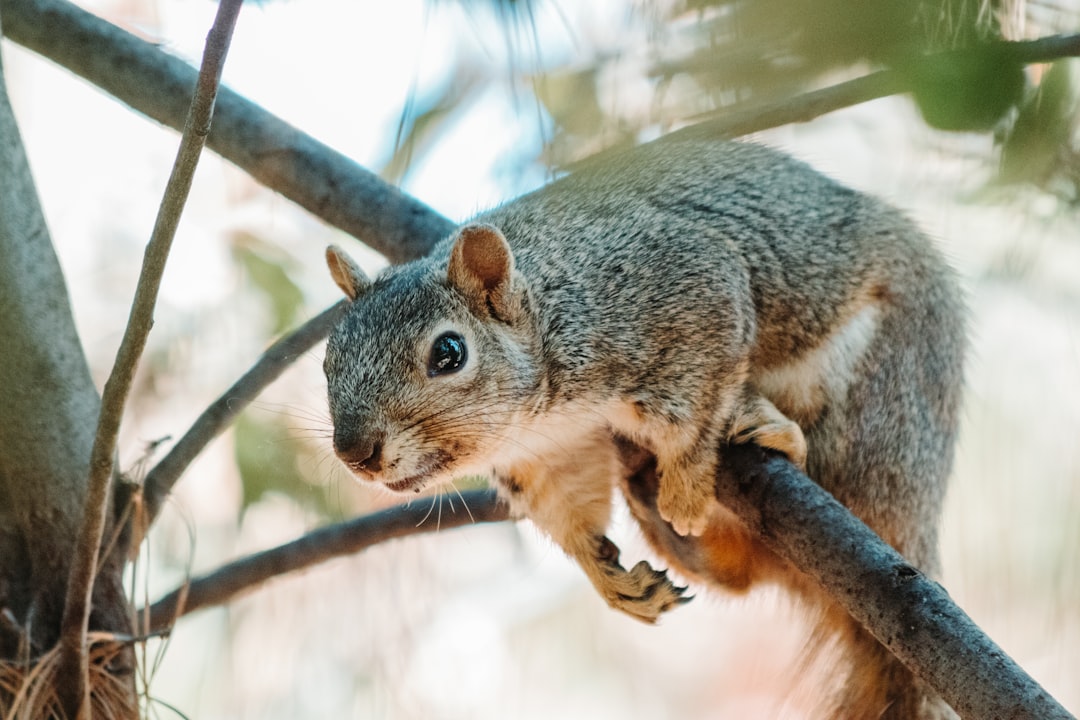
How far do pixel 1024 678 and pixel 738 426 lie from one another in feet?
3.26

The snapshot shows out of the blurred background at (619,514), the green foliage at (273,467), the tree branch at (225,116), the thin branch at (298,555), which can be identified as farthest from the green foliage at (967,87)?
the green foliage at (273,467)

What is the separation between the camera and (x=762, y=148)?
2934mm

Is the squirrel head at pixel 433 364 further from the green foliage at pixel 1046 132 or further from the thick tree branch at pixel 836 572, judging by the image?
the green foliage at pixel 1046 132

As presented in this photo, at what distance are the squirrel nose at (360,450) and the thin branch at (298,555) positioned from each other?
61 centimetres

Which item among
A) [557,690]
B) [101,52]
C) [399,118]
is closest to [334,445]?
[399,118]

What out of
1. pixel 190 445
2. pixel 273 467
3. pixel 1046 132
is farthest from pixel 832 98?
pixel 273 467

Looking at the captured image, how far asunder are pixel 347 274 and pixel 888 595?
1.33 m

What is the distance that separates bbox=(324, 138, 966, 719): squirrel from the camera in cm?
228

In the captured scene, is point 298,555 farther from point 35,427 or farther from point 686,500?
point 686,500

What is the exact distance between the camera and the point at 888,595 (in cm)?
173

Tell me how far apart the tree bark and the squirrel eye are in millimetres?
700

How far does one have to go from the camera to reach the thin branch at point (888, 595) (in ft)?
4.95

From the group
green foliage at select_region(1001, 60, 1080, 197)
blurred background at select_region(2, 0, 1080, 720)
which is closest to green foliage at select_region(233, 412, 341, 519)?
blurred background at select_region(2, 0, 1080, 720)

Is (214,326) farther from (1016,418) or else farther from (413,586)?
(1016,418)
